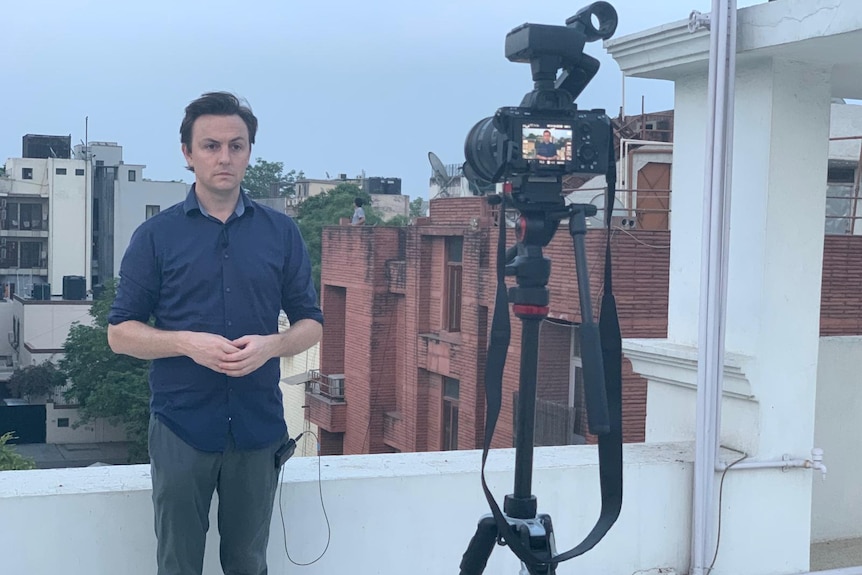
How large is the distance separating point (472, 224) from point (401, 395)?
5.57m

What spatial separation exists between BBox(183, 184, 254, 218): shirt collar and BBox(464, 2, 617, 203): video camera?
552 millimetres

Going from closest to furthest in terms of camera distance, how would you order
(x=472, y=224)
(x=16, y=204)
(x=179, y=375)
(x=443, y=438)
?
(x=179, y=375), (x=472, y=224), (x=443, y=438), (x=16, y=204)

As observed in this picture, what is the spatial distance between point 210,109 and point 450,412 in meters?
19.2

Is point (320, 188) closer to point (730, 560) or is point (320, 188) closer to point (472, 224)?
point (472, 224)

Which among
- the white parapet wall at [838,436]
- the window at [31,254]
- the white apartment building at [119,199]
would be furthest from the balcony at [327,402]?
the window at [31,254]

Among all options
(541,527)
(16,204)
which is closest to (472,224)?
(541,527)

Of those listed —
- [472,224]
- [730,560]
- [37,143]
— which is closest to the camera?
[730,560]

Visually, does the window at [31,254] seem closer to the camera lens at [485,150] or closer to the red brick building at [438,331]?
the red brick building at [438,331]

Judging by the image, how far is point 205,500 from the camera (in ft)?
7.82

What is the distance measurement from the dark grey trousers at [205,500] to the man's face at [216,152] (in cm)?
58

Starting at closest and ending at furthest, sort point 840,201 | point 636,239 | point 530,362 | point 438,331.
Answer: point 530,362, point 840,201, point 636,239, point 438,331

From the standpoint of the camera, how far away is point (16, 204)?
4266 centimetres

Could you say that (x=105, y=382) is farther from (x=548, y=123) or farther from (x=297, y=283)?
(x=548, y=123)

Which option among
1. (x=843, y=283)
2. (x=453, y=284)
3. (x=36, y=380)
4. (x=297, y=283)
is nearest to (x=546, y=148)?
(x=297, y=283)
